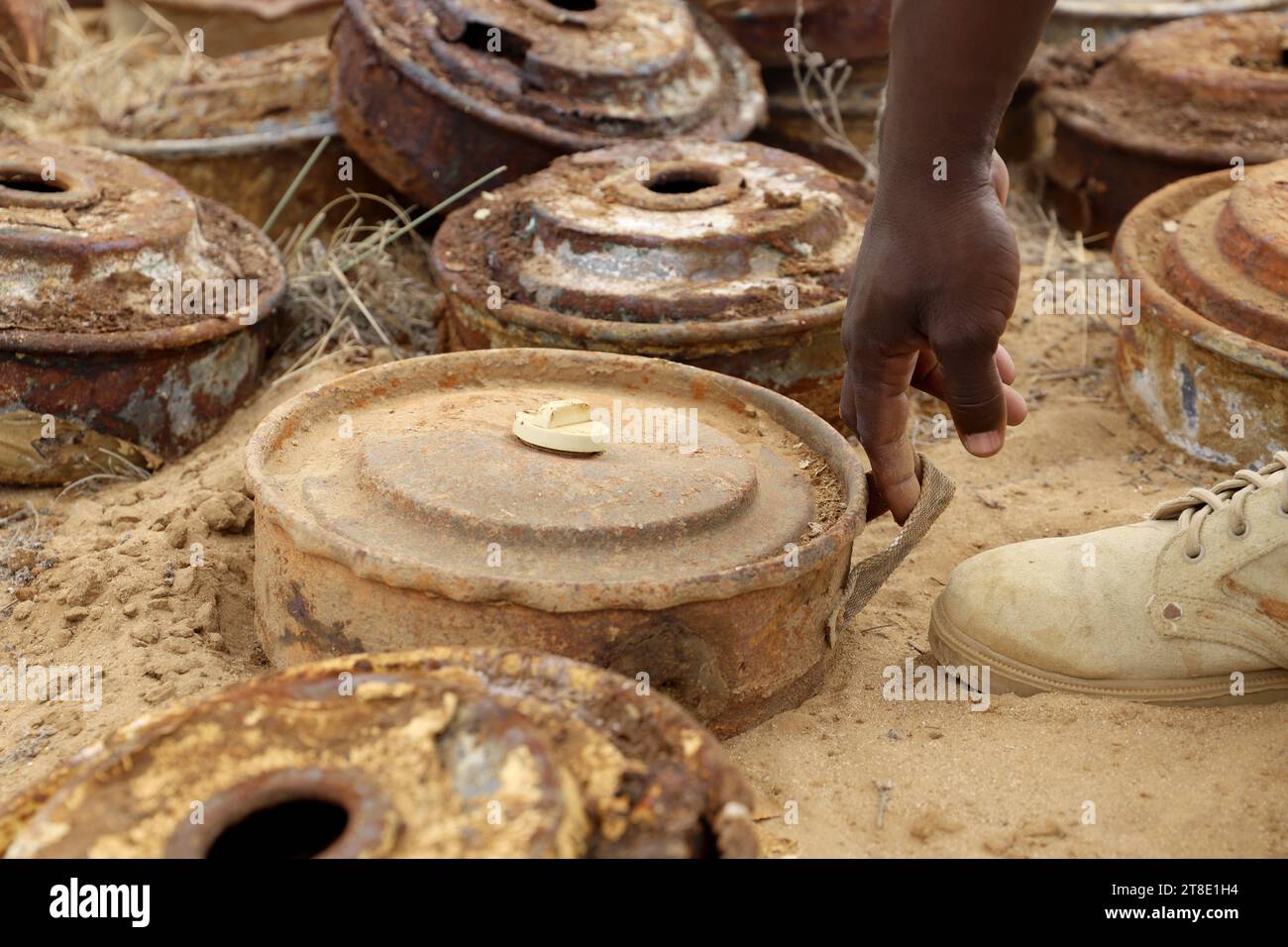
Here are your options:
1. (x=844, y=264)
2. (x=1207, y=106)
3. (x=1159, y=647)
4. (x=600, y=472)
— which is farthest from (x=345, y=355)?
(x=1207, y=106)

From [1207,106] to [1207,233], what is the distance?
44.4 inches

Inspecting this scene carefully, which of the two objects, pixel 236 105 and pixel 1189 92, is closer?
pixel 1189 92

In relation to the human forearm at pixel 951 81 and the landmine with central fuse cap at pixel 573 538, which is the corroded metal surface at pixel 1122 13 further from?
the human forearm at pixel 951 81

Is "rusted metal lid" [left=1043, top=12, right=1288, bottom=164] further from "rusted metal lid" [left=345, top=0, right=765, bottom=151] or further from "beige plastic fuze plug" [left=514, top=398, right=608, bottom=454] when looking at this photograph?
"beige plastic fuze plug" [left=514, top=398, right=608, bottom=454]

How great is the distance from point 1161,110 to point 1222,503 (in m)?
2.63

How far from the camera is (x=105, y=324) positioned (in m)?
3.02

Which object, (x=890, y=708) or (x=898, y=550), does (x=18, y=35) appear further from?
(x=890, y=708)

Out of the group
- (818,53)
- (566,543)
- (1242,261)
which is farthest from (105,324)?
(818,53)

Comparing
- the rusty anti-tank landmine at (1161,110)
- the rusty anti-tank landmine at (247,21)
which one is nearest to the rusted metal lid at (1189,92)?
the rusty anti-tank landmine at (1161,110)

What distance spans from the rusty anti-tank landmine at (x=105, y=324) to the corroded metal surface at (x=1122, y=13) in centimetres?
382

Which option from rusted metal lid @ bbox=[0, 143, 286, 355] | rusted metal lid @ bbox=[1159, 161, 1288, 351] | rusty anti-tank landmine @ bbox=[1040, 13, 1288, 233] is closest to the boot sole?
rusted metal lid @ bbox=[1159, 161, 1288, 351]

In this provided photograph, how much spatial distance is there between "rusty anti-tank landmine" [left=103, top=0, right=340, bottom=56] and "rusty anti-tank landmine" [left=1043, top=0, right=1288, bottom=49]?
3.10 m

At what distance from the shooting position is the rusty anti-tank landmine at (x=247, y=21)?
19.2 feet

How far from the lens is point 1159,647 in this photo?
88.7 inches
